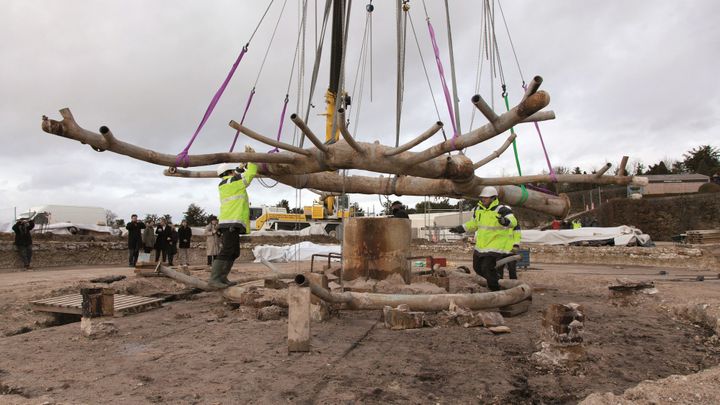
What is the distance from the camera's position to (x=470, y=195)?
731 cm

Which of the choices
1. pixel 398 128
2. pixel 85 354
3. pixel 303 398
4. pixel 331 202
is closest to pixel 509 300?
pixel 398 128

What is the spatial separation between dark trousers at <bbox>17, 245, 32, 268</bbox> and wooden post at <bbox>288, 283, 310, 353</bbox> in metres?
14.4

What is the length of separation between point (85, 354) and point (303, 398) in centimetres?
243

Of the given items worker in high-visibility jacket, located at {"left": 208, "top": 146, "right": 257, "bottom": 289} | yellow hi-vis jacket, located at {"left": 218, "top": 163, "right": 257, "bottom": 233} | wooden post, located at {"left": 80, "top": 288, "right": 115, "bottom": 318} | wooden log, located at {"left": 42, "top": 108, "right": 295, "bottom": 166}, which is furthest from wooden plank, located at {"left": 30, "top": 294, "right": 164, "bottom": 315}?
wooden log, located at {"left": 42, "top": 108, "right": 295, "bottom": 166}

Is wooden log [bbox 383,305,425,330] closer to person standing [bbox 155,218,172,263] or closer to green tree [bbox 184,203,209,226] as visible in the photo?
person standing [bbox 155,218,172,263]

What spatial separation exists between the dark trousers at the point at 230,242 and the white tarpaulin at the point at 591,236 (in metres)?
17.1

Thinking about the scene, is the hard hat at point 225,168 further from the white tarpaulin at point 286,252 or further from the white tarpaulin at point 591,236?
the white tarpaulin at point 591,236

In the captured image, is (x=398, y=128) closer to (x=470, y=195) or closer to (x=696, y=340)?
(x=470, y=195)

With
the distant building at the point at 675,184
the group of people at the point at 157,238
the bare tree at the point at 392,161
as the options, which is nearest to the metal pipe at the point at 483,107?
the bare tree at the point at 392,161

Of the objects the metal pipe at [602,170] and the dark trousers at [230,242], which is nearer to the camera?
the metal pipe at [602,170]

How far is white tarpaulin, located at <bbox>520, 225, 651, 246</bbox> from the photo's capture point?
18.1 metres

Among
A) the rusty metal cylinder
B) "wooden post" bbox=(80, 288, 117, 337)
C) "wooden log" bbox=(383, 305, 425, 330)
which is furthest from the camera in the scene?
the rusty metal cylinder

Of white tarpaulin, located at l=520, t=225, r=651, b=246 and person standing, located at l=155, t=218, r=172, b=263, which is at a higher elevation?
person standing, located at l=155, t=218, r=172, b=263

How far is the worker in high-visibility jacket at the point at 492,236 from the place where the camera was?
667cm
